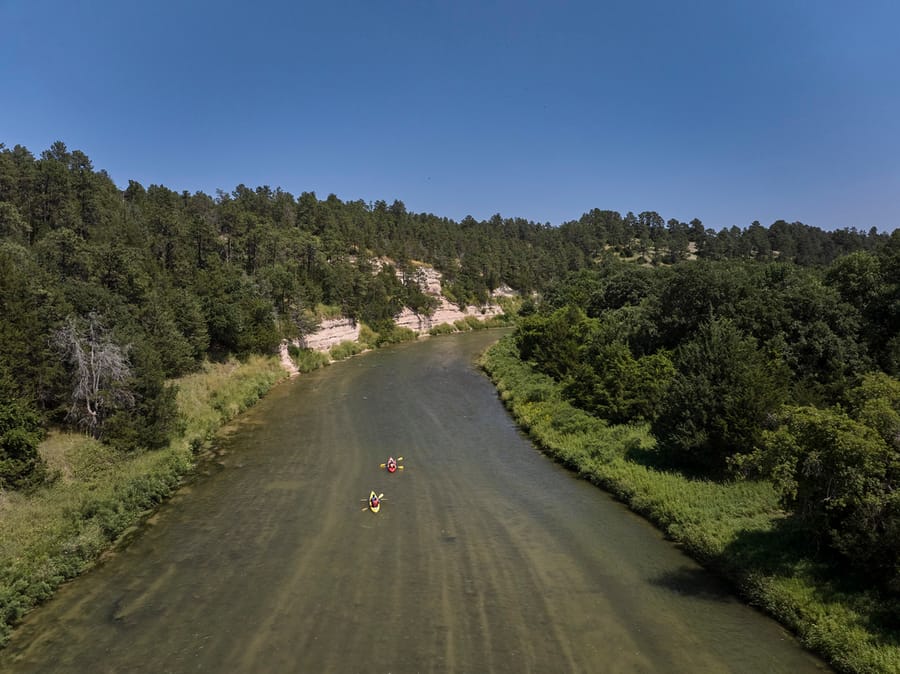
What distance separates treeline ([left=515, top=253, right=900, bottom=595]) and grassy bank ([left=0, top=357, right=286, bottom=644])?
24968 millimetres

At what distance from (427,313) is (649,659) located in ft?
289

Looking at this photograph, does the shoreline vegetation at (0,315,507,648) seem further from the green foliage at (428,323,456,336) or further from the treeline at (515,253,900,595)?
the green foliage at (428,323,456,336)

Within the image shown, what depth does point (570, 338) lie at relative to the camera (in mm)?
53438

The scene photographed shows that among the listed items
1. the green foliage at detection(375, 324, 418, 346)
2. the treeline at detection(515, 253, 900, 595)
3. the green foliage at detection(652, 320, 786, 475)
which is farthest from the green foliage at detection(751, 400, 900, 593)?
the green foliage at detection(375, 324, 418, 346)

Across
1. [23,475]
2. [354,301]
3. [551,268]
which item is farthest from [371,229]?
[23,475]

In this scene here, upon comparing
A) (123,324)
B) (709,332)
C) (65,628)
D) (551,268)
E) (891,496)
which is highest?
(551,268)

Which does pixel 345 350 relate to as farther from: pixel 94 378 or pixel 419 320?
pixel 94 378

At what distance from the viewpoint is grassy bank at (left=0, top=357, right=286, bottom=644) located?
1922 centimetres

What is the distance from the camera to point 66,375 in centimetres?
3114

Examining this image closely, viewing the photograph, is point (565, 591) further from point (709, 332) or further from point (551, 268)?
point (551, 268)

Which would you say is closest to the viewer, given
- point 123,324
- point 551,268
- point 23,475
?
point 23,475

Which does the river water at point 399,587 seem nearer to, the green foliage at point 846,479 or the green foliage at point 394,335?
the green foliage at point 846,479

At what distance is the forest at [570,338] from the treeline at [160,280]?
0.65 feet

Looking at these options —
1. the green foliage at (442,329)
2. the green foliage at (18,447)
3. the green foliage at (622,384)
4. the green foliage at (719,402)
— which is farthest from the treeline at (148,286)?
the green foliage at (719,402)
